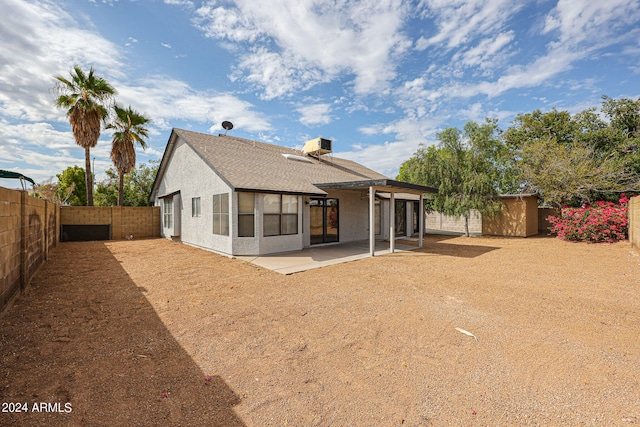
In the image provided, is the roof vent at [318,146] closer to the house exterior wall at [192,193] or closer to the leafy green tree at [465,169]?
the leafy green tree at [465,169]

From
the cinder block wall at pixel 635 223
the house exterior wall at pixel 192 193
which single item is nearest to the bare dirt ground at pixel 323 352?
the house exterior wall at pixel 192 193

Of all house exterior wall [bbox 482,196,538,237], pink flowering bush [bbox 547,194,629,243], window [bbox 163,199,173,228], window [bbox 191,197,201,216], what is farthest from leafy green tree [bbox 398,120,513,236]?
window [bbox 163,199,173,228]

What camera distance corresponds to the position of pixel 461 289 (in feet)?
19.7

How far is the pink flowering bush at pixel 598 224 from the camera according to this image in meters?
13.1

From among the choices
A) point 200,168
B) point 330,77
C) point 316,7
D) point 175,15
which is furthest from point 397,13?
point 200,168

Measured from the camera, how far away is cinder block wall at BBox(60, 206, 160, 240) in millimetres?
15164

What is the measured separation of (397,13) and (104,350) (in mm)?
11744

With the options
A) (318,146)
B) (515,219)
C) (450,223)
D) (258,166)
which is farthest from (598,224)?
(258,166)

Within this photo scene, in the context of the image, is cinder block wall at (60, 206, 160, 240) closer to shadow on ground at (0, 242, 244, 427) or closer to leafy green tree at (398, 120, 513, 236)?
shadow on ground at (0, 242, 244, 427)

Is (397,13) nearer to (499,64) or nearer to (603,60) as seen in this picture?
(499,64)

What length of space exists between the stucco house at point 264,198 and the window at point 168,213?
6 cm

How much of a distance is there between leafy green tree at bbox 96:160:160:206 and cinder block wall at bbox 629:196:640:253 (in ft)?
A: 109

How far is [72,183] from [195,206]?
22.6m

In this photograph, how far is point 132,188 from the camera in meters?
26.3
